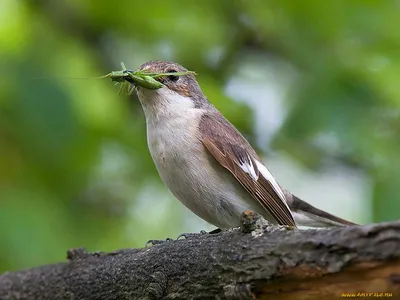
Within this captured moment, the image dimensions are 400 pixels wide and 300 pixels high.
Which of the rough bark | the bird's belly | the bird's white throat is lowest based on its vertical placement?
the rough bark

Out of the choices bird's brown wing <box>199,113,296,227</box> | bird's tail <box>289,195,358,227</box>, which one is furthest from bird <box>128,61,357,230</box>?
bird's tail <box>289,195,358,227</box>

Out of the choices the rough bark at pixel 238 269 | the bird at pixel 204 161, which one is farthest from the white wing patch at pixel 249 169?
the rough bark at pixel 238 269

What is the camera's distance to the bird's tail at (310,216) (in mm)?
5844

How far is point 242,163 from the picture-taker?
17.1 feet

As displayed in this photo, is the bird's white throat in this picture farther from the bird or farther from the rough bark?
the rough bark

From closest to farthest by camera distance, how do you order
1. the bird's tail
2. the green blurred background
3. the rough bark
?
the rough bark
the green blurred background
the bird's tail

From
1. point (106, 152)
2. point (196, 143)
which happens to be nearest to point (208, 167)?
point (196, 143)

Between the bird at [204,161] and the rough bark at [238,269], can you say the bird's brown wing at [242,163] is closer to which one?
the bird at [204,161]

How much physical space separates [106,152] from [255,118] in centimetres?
128

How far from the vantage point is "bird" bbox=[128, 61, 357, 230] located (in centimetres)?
498

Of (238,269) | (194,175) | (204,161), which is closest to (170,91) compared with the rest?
(204,161)

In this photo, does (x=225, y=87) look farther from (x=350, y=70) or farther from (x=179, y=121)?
(x=350, y=70)

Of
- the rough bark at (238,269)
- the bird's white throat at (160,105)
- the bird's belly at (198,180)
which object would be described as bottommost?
the rough bark at (238,269)

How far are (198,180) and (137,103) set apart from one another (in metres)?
1.61
